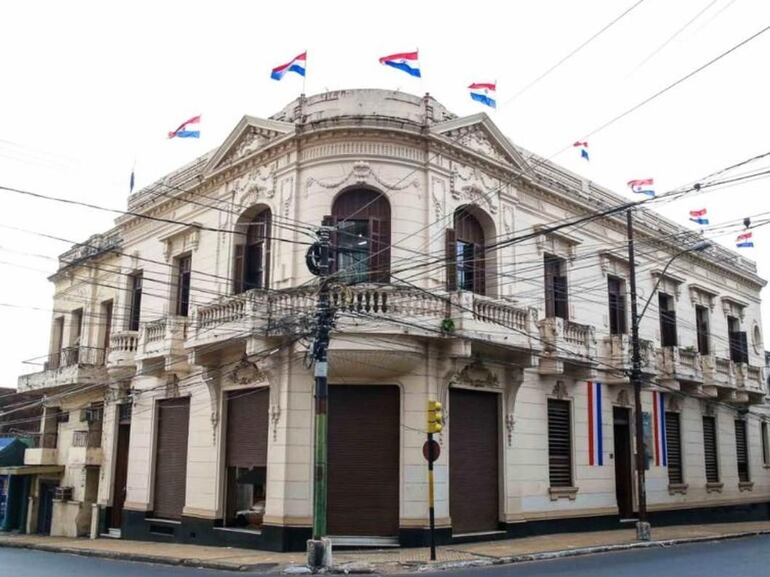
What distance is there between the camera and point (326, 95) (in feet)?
71.0

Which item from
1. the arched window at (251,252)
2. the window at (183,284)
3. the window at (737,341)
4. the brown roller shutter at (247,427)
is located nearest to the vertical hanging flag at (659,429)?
the window at (737,341)

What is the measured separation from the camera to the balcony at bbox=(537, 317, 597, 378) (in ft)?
76.5

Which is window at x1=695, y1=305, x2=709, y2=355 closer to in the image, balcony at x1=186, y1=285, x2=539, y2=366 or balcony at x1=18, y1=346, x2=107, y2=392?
balcony at x1=186, y1=285, x2=539, y2=366

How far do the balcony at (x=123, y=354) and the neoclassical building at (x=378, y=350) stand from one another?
0.29ft

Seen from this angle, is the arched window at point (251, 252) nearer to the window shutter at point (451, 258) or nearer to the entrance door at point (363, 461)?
the entrance door at point (363, 461)

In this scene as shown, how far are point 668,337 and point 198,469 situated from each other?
18283 mm

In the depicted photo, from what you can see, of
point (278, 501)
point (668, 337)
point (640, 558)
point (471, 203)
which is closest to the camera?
point (640, 558)

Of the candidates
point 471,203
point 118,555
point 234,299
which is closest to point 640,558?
point 471,203

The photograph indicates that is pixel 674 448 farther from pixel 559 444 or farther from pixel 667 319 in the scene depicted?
pixel 559 444

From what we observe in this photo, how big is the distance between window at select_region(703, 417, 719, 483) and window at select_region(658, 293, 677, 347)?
12.6 ft

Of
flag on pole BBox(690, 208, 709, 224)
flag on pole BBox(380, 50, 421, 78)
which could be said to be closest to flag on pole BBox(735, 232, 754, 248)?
flag on pole BBox(690, 208, 709, 224)

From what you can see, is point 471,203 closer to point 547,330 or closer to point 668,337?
point 547,330

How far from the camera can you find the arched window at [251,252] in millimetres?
22562

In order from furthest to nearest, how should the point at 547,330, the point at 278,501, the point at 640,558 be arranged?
the point at 547,330, the point at 278,501, the point at 640,558
